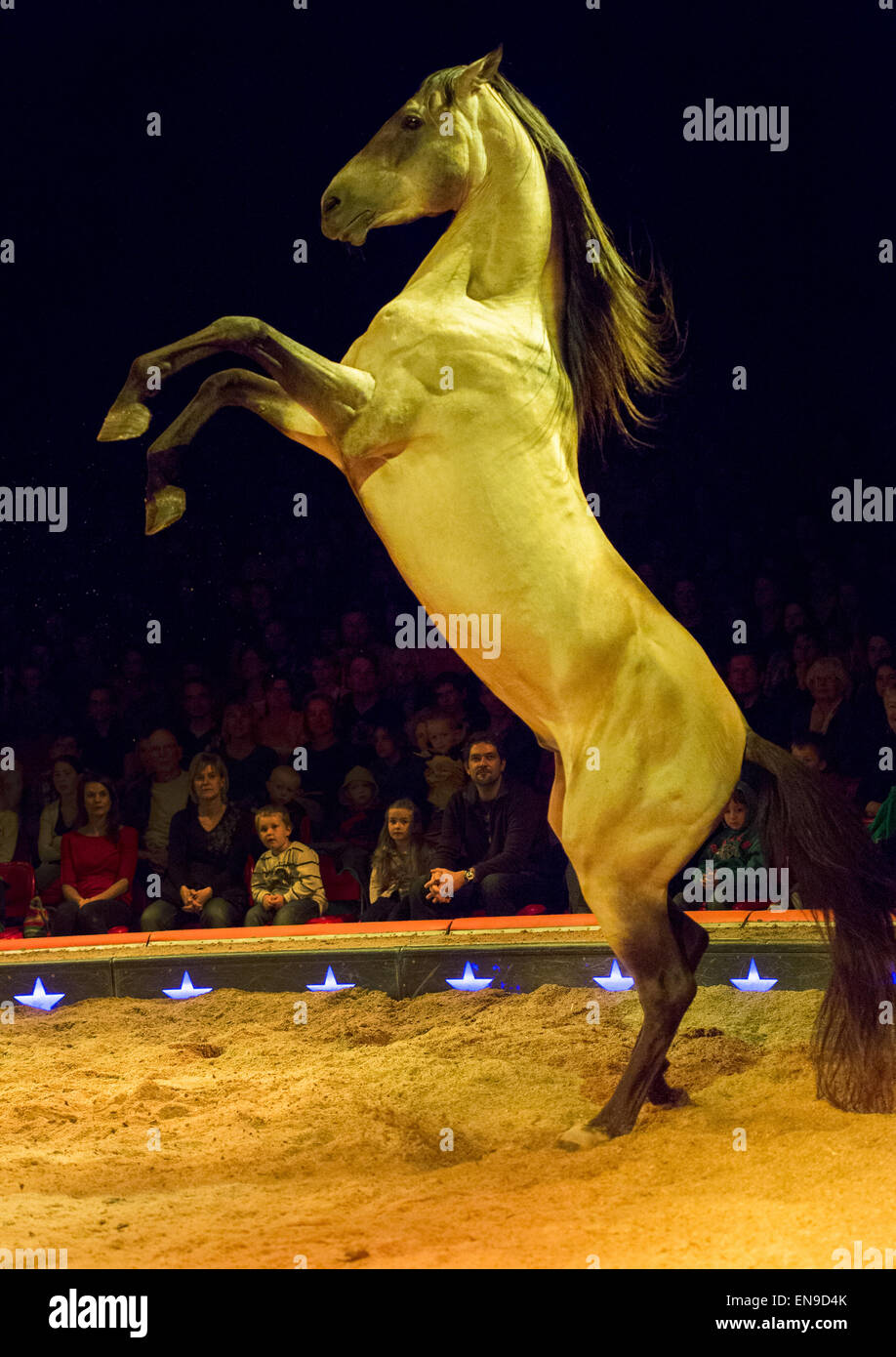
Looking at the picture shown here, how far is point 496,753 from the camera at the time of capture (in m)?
6.11

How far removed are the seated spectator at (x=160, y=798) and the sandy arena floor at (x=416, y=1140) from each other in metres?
1.42

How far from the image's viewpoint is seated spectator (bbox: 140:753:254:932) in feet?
20.9

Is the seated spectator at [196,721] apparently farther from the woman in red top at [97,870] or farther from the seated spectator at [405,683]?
the seated spectator at [405,683]

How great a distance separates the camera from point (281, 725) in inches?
278

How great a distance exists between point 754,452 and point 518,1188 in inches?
222

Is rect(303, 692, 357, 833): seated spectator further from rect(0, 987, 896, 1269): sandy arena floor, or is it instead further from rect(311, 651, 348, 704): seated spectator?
rect(0, 987, 896, 1269): sandy arena floor

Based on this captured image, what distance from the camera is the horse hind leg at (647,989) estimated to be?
3832 mm

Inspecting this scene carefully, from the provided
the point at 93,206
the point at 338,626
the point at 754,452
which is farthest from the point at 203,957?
the point at 93,206

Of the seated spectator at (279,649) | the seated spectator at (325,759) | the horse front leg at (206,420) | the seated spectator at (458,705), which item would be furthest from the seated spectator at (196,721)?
the horse front leg at (206,420)

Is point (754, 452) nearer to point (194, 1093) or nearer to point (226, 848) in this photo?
point (226, 848)

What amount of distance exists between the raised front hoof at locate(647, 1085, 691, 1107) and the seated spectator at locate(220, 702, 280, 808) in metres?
3.01

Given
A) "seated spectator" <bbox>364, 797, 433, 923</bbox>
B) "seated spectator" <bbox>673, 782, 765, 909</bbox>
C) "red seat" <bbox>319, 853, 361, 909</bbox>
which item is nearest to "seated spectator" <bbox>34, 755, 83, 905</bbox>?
"red seat" <bbox>319, 853, 361, 909</bbox>

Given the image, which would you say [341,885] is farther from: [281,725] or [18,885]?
[18,885]

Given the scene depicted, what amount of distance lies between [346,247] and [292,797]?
4040mm
